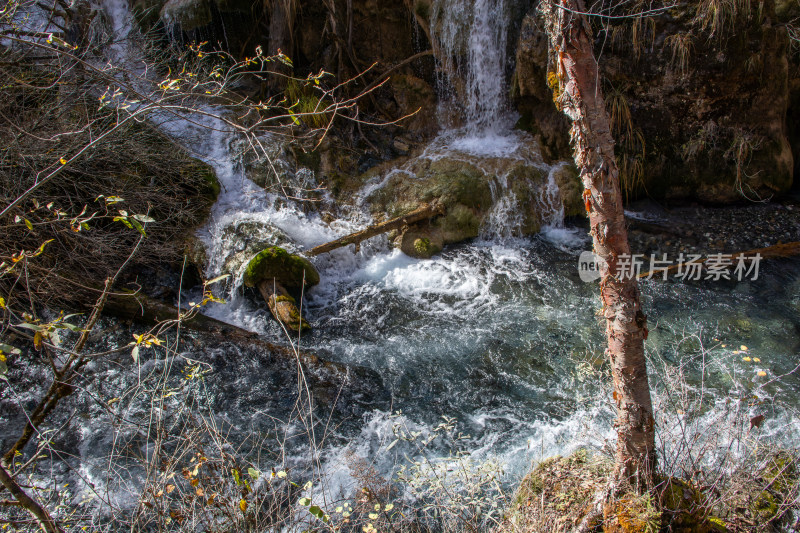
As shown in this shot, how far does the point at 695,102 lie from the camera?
6621 mm

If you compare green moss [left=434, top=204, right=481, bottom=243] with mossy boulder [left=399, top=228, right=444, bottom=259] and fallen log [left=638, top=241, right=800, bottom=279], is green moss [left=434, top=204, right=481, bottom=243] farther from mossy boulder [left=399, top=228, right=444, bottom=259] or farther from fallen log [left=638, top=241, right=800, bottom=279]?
fallen log [left=638, top=241, right=800, bottom=279]

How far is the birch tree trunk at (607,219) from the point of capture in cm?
201

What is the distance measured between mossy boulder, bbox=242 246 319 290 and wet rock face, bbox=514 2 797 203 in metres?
4.24

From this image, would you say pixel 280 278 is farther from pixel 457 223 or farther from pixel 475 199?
pixel 475 199

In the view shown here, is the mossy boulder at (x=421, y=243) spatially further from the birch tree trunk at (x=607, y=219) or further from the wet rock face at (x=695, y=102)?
the birch tree trunk at (x=607, y=219)

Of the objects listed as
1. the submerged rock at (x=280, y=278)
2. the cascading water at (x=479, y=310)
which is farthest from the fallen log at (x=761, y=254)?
the submerged rock at (x=280, y=278)

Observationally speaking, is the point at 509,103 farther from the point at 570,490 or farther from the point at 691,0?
the point at 570,490

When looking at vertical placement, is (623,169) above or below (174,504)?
above

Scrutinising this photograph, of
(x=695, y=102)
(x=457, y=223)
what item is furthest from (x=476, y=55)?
(x=695, y=102)

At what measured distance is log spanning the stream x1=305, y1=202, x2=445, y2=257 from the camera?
6.27m

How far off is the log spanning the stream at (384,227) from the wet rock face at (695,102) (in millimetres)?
2439

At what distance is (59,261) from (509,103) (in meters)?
6.53

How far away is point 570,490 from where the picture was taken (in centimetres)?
287

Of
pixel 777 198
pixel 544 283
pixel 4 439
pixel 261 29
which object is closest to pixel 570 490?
pixel 544 283
